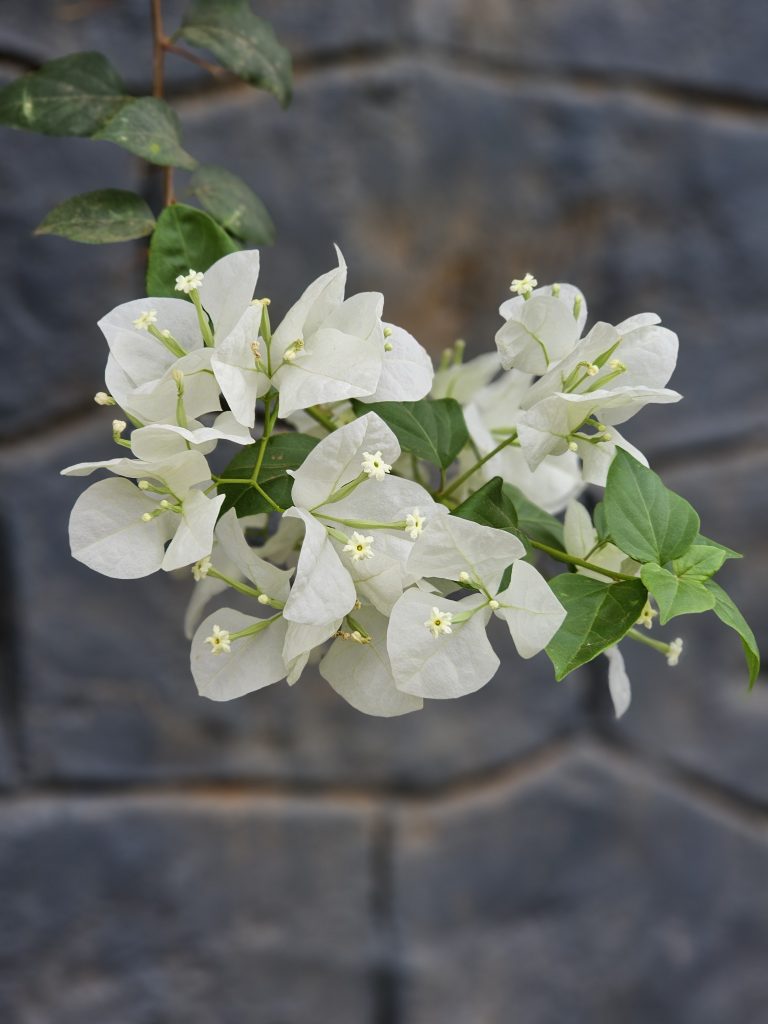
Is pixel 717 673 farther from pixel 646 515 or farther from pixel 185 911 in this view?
pixel 646 515

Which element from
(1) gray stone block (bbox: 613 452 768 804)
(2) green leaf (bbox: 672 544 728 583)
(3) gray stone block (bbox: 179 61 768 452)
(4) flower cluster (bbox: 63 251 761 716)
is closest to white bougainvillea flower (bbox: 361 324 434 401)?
(4) flower cluster (bbox: 63 251 761 716)

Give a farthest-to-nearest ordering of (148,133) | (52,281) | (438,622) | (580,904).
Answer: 1. (580,904)
2. (52,281)
3. (148,133)
4. (438,622)

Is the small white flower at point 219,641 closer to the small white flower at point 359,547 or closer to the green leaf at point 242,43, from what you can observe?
the small white flower at point 359,547

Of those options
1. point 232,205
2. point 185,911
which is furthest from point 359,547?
point 185,911

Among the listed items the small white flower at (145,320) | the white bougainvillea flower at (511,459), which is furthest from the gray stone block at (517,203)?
the small white flower at (145,320)

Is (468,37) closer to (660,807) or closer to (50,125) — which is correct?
(50,125)

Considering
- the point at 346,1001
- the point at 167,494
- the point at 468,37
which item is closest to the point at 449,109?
the point at 468,37
